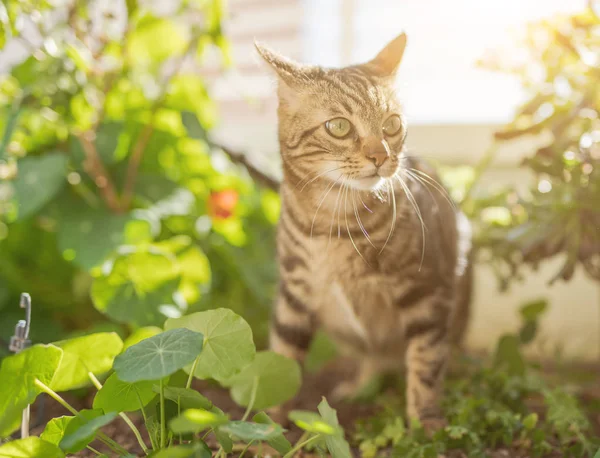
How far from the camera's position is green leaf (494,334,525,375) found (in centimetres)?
138

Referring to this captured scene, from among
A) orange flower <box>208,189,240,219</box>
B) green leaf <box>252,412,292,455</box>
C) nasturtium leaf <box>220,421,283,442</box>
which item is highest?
orange flower <box>208,189,240,219</box>

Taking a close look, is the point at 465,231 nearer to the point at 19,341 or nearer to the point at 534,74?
the point at 534,74

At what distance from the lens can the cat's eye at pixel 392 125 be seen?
99cm

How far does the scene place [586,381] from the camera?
1.54 meters

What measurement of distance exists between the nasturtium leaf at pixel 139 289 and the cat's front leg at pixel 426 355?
0.54 metres

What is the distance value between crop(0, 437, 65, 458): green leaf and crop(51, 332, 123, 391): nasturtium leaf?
13 centimetres

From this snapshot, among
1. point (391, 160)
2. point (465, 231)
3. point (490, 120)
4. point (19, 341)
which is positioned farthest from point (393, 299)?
point (490, 120)

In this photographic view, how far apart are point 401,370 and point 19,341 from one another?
3.14ft

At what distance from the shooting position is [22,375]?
2.54ft

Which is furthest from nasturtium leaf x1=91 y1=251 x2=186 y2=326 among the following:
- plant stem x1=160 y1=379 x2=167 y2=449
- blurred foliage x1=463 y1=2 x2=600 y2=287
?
blurred foliage x1=463 y1=2 x2=600 y2=287

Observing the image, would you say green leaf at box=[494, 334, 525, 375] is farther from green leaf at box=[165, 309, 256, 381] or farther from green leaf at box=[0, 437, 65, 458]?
green leaf at box=[0, 437, 65, 458]

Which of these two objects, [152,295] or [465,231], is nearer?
[152,295]

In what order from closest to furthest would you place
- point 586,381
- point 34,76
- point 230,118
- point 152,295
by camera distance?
point 152,295 < point 34,76 < point 586,381 < point 230,118

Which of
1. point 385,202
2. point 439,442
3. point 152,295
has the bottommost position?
point 439,442
